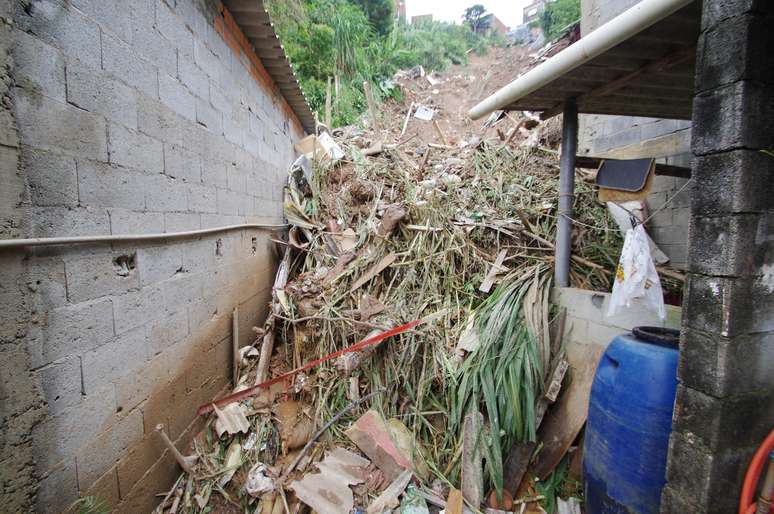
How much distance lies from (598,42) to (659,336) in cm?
176

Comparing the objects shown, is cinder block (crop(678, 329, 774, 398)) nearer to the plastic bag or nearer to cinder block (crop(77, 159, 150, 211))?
the plastic bag

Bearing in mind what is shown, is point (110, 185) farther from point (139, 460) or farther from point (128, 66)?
point (139, 460)

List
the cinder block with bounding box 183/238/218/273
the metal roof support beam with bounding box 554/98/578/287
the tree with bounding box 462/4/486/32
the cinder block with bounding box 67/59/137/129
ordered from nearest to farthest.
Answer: the cinder block with bounding box 67/59/137/129 → the cinder block with bounding box 183/238/218/273 → the metal roof support beam with bounding box 554/98/578/287 → the tree with bounding box 462/4/486/32

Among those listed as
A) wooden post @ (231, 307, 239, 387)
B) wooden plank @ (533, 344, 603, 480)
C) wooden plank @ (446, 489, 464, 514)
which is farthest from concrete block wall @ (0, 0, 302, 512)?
wooden plank @ (533, 344, 603, 480)

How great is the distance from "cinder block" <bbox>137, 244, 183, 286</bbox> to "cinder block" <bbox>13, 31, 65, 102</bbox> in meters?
0.93

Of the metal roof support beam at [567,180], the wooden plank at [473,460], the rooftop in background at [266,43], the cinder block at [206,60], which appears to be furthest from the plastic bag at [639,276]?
the rooftop in background at [266,43]

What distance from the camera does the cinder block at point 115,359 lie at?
1822 mm

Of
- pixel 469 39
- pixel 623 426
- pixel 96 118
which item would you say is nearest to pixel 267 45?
pixel 96 118

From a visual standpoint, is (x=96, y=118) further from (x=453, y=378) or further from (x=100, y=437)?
(x=453, y=378)

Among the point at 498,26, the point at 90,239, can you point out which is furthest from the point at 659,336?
the point at 498,26

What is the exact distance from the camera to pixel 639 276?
2164 mm

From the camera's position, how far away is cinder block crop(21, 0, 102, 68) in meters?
1.52

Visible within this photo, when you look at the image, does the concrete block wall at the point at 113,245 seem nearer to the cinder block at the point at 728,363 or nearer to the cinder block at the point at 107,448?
Answer: the cinder block at the point at 107,448

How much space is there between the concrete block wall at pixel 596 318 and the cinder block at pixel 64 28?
3.61 metres
